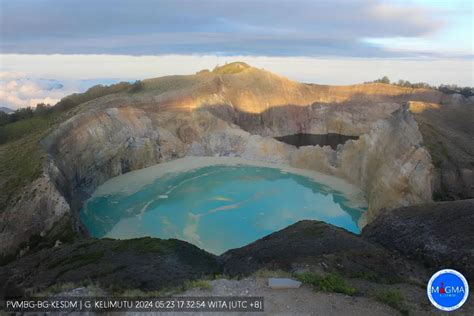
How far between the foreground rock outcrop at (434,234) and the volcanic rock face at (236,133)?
29.0 ft

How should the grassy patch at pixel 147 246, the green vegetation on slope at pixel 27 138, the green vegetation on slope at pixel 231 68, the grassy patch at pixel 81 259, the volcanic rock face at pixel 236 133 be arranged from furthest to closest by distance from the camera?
the green vegetation on slope at pixel 231 68 → the volcanic rock face at pixel 236 133 → the green vegetation on slope at pixel 27 138 → the grassy patch at pixel 147 246 → the grassy patch at pixel 81 259

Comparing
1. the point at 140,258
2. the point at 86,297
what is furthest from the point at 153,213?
the point at 86,297

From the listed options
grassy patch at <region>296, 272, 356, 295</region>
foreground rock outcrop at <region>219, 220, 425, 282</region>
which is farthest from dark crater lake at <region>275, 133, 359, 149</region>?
grassy patch at <region>296, 272, 356, 295</region>

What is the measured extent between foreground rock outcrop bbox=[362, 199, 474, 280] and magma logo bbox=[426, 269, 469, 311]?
6.03 meters

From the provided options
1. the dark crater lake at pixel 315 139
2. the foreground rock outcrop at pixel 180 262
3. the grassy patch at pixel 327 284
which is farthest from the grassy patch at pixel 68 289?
the dark crater lake at pixel 315 139

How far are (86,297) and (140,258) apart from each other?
6.13 m

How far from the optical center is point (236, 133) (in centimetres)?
5006

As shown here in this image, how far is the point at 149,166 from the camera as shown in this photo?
44.1 m

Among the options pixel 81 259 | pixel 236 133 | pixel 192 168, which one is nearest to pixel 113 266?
pixel 81 259

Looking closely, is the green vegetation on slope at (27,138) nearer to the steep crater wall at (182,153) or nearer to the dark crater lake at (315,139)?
the steep crater wall at (182,153)

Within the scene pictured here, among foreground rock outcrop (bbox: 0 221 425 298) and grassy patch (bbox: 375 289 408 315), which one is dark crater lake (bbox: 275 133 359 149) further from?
grassy patch (bbox: 375 289 408 315)

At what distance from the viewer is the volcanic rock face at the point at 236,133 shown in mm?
29328

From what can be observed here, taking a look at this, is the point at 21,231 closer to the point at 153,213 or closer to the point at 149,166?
the point at 153,213

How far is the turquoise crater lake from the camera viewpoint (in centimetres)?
2866
